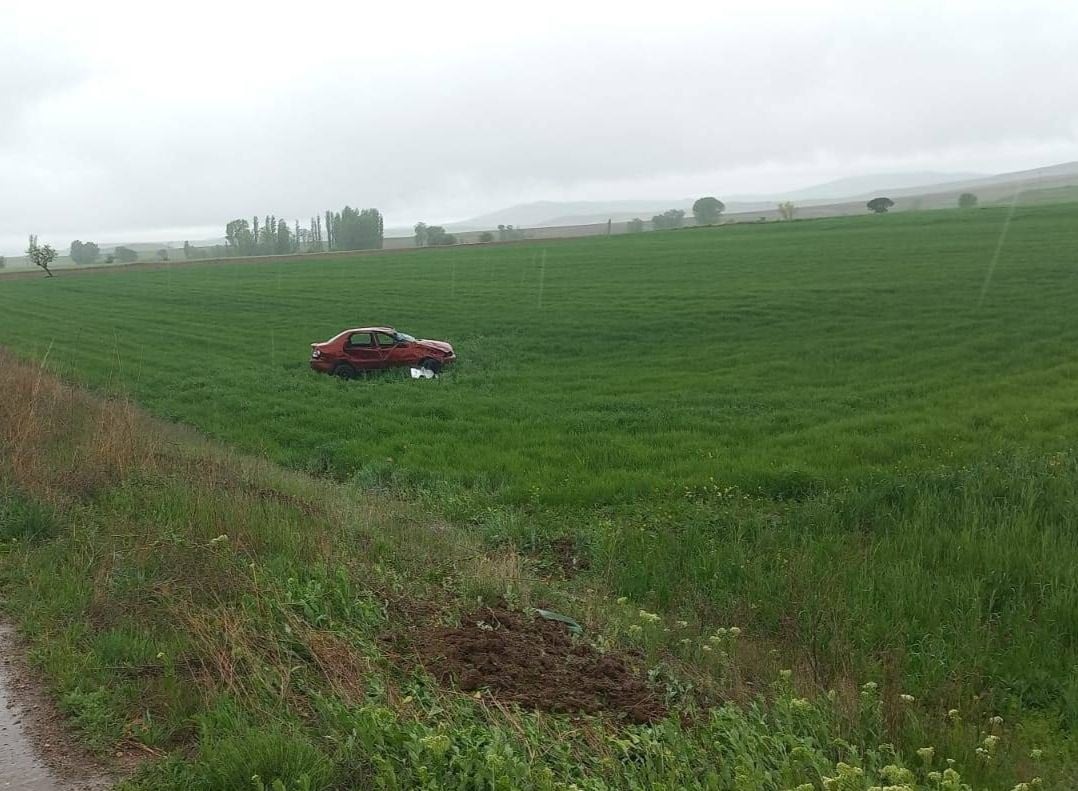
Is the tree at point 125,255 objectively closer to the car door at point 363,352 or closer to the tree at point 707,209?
the tree at point 707,209

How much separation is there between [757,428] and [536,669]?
8.90 meters

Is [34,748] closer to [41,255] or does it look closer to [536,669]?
[536,669]

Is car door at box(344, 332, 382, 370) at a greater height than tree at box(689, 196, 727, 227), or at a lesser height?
lesser

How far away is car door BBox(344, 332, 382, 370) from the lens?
2000cm

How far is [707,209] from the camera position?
110 meters

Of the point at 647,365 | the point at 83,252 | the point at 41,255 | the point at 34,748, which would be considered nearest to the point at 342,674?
the point at 34,748

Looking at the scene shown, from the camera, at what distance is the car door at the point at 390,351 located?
20.0m

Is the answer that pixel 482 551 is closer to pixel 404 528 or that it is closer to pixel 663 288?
pixel 404 528

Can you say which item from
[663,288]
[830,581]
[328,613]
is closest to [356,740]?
[328,613]

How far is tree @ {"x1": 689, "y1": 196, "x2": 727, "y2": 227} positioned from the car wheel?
3434 inches

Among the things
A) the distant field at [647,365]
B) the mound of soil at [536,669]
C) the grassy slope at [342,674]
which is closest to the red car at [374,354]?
the distant field at [647,365]

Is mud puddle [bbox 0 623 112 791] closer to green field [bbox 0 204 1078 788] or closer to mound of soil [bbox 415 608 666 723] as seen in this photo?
mound of soil [bbox 415 608 666 723]

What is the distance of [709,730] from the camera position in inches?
165

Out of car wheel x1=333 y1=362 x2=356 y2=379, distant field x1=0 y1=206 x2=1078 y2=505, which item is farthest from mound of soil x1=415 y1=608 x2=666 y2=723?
car wheel x1=333 y1=362 x2=356 y2=379
